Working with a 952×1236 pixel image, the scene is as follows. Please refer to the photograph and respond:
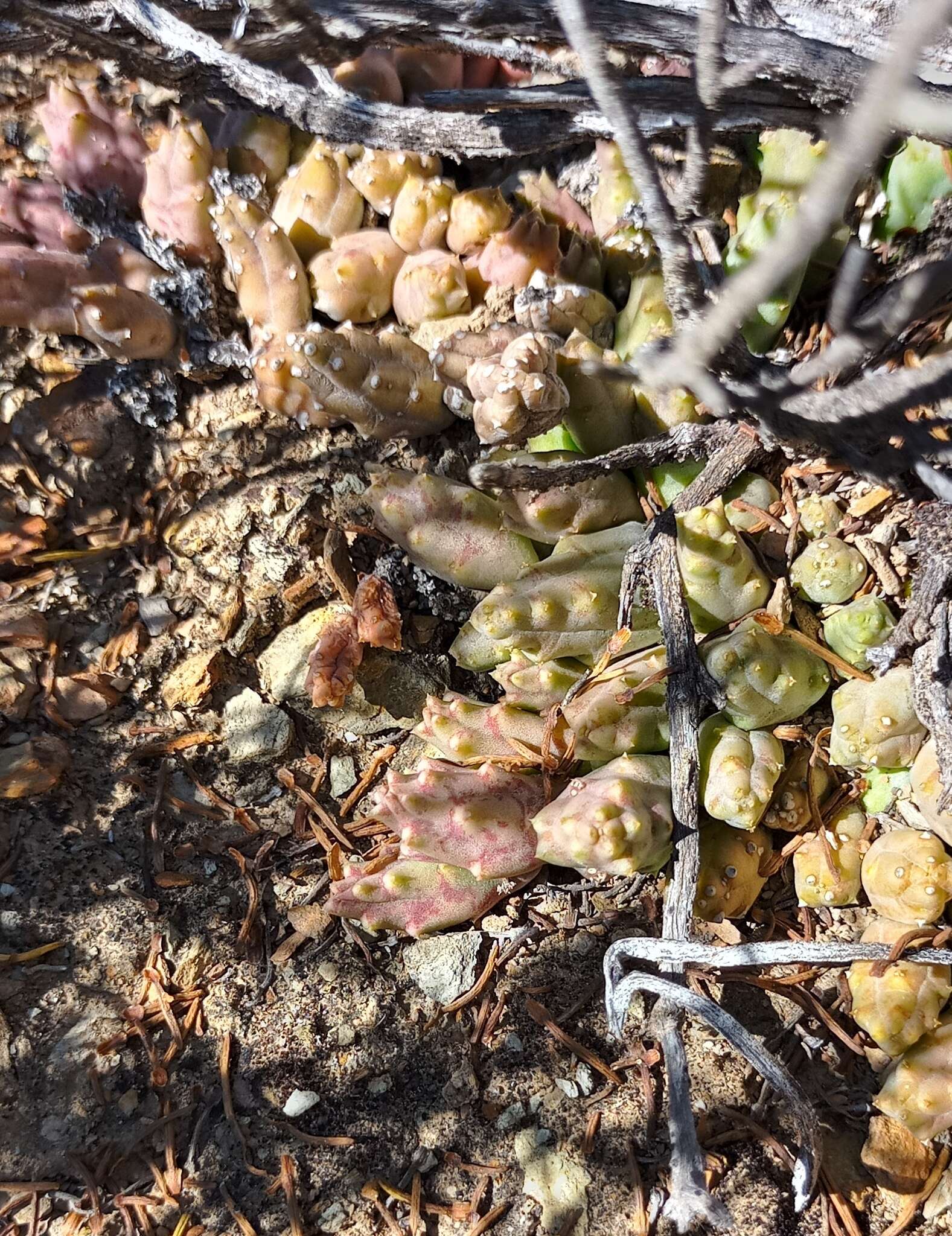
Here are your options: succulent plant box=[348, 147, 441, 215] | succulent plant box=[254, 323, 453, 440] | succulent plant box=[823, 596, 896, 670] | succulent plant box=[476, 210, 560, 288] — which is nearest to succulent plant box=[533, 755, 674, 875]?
succulent plant box=[823, 596, 896, 670]

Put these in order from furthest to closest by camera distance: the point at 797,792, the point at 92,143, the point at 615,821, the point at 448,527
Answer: the point at 92,143 < the point at 448,527 < the point at 797,792 < the point at 615,821

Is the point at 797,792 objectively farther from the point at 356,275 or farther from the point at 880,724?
the point at 356,275

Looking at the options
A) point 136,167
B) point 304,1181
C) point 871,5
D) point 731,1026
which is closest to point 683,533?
point 731,1026

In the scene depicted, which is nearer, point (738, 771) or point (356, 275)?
point (738, 771)

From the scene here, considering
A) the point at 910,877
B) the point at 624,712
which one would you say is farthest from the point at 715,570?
the point at 910,877

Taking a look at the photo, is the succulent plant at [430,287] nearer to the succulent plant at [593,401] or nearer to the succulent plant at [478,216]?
the succulent plant at [478,216]

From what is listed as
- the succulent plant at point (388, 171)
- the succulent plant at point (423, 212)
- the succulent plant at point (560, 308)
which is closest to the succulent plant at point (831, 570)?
the succulent plant at point (560, 308)

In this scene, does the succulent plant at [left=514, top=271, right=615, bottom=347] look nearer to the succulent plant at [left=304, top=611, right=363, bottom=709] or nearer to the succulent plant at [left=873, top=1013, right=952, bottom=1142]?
the succulent plant at [left=304, top=611, right=363, bottom=709]
